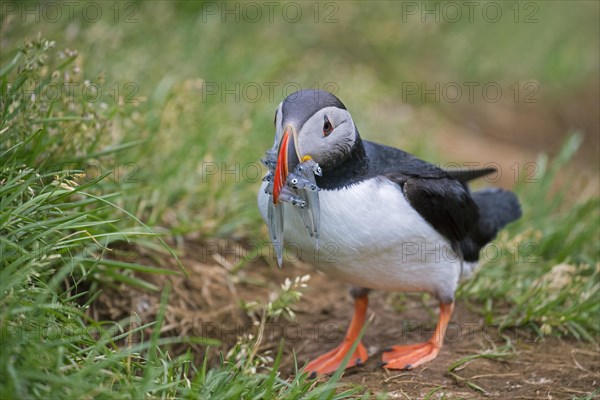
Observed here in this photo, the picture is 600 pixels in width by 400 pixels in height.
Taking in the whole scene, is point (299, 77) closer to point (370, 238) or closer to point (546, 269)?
point (546, 269)

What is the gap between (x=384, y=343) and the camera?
461cm

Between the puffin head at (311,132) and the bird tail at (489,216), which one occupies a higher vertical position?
the puffin head at (311,132)

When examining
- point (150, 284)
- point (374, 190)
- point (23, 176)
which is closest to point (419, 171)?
point (374, 190)

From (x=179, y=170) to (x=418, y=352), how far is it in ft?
7.53

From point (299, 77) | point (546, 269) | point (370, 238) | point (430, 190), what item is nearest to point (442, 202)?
point (430, 190)

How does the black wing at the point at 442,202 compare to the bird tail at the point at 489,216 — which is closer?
the black wing at the point at 442,202

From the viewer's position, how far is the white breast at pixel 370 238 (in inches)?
141

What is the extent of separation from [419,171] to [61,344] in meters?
2.12

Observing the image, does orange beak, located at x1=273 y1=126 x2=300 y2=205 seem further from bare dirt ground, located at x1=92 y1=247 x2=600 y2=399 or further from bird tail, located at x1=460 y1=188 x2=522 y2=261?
bird tail, located at x1=460 y1=188 x2=522 y2=261

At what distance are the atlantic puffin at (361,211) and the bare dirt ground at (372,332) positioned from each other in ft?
0.76

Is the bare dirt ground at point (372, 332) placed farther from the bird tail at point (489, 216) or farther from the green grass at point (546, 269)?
the bird tail at point (489, 216)

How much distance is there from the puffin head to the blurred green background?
147 centimetres

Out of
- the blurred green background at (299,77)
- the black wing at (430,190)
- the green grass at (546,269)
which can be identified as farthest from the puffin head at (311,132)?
the green grass at (546,269)

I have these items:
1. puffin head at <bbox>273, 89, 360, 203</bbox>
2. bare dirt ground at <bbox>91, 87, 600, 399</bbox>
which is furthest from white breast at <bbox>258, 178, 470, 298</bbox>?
bare dirt ground at <bbox>91, 87, 600, 399</bbox>
